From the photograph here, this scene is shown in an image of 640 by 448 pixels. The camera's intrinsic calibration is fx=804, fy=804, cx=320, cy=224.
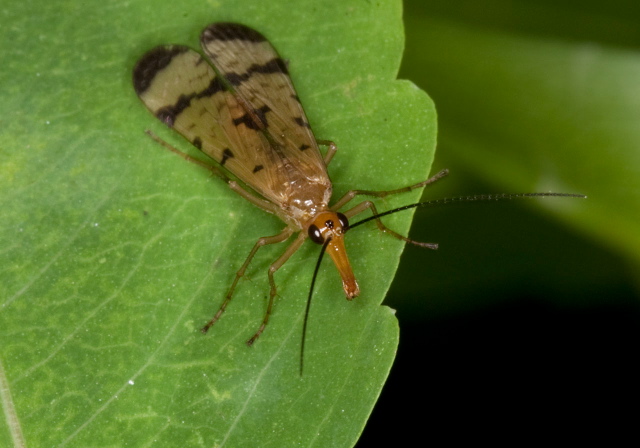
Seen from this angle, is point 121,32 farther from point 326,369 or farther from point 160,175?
point 326,369

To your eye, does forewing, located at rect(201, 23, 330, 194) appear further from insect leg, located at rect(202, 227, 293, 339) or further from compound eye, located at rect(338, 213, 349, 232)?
insect leg, located at rect(202, 227, 293, 339)

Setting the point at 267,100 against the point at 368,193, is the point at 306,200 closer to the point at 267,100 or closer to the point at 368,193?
the point at 368,193

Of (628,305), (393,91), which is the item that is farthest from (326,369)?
(628,305)

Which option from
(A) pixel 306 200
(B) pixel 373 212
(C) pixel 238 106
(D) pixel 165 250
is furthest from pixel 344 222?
(C) pixel 238 106

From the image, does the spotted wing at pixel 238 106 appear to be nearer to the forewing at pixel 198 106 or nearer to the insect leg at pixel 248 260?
the forewing at pixel 198 106

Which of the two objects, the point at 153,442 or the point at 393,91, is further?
the point at 393,91

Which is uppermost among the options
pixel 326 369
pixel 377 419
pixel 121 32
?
pixel 121 32
